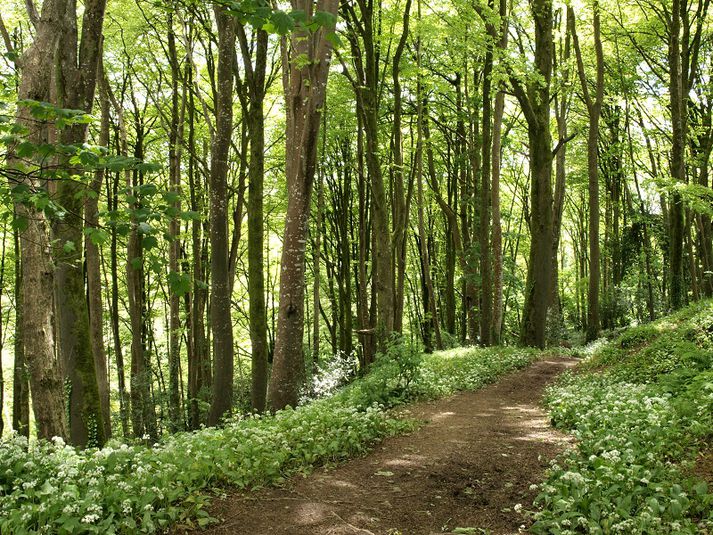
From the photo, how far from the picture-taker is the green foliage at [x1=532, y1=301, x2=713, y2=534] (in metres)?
3.93

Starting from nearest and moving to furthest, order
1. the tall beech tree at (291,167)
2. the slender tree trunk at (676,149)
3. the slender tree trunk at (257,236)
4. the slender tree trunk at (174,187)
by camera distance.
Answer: the tall beech tree at (291,167) → the slender tree trunk at (257,236) → the slender tree trunk at (174,187) → the slender tree trunk at (676,149)

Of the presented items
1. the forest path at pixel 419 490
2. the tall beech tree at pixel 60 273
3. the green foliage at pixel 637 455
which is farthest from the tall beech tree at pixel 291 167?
the green foliage at pixel 637 455

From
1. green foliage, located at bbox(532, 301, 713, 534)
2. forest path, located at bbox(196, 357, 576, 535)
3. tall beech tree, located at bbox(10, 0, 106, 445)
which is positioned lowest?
forest path, located at bbox(196, 357, 576, 535)

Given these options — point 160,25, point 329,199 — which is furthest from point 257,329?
point 329,199

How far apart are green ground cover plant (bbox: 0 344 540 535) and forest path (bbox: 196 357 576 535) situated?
23cm

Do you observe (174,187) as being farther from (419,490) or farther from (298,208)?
(419,490)

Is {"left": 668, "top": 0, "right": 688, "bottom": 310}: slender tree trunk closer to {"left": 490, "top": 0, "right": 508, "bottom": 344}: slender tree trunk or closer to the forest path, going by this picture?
{"left": 490, "top": 0, "right": 508, "bottom": 344}: slender tree trunk

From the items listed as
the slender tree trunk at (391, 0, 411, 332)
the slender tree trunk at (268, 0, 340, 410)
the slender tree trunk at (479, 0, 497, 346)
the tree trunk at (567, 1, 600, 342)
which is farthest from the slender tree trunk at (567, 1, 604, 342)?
the slender tree trunk at (268, 0, 340, 410)

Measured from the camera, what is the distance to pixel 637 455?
16.3ft

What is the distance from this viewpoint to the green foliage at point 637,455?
3932 millimetres

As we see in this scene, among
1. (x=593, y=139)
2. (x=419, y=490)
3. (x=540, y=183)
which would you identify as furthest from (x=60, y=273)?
(x=593, y=139)

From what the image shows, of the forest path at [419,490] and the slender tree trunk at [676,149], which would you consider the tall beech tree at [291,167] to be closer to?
the slender tree trunk at [676,149]

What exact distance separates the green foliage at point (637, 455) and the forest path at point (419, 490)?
38 centimetres

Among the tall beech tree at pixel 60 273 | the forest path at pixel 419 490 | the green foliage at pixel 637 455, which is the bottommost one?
the forest path at pixel 419 490
